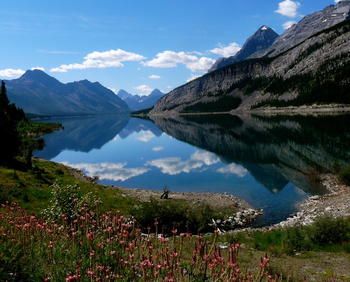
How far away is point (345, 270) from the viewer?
54.2 ft

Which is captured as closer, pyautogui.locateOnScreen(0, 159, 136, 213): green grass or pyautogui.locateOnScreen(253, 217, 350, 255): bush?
pyautogui.locateOnScreen(253, 217, 350, 255): bush

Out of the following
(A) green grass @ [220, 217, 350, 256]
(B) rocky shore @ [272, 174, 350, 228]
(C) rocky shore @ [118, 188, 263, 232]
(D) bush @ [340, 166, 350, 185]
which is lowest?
(C) rocky shore @ [118, 188, 263, 232]

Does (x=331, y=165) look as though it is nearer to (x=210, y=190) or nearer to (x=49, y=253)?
(x=210, y=190)

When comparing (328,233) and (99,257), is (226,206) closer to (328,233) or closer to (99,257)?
(328,233)

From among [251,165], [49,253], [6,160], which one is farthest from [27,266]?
[251,165]

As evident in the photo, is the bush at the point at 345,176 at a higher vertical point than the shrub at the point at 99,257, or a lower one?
lower

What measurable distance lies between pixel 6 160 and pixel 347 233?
145 ft

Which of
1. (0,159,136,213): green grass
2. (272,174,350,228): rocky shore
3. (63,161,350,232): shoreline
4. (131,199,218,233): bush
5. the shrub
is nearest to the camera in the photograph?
the shrub

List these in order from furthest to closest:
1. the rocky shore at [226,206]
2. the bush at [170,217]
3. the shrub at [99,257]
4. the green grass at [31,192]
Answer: the rocky shore at [226,206], the bush at [170,217], the green grass at [31,192], the shrub at [99,257]

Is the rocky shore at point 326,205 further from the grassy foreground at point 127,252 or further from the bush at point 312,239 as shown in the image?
the grassy foreground at point 127,252

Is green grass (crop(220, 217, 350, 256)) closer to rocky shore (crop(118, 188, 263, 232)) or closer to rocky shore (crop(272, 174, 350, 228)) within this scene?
rocky shore (crop(272, 174, 350, 228))

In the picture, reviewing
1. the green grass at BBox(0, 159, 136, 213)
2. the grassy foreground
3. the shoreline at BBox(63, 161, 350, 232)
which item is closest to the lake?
the shoreline at BBox(63, 161, 350, 232)

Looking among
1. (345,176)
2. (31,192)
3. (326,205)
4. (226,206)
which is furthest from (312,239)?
(345,176)

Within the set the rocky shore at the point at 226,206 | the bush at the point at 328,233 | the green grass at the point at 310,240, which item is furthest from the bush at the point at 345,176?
the bush at the point at 328,233
